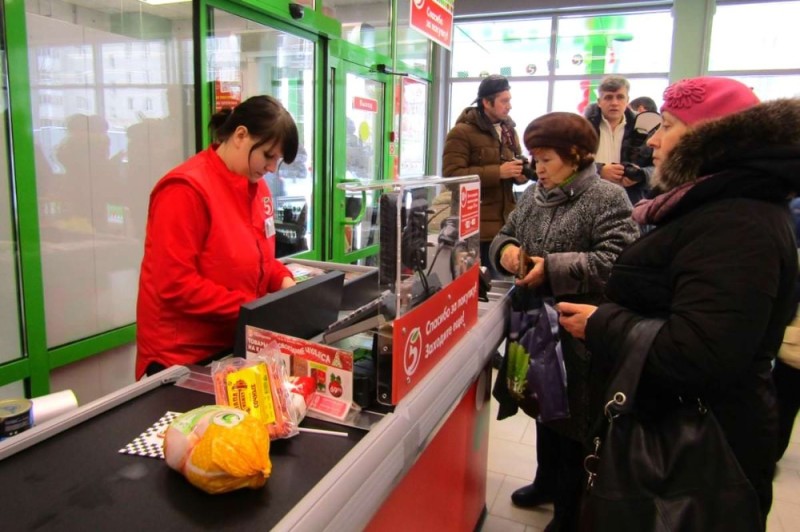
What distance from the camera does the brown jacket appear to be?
342 centimetres

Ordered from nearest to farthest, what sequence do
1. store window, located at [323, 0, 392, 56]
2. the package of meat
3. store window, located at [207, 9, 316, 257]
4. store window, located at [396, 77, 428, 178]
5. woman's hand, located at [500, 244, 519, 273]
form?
the package of meat < woman's hand, located at [500, 244, 519, 273] < store window, located at [207, 9, 316, 257] < store window, located at [323, 0, 392, 56] < store window, located at [396, 77, 428, 178]

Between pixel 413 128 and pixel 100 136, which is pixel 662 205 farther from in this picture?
pixel 413 128

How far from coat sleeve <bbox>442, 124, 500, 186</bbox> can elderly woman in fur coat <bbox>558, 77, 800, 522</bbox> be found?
2023 mm

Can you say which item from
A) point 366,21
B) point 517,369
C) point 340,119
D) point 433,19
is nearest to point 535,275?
point 517,369

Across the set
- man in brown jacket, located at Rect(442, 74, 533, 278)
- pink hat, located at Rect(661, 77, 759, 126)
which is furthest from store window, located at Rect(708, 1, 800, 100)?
pink hat, located at Rect(661, 77, 759, 126)

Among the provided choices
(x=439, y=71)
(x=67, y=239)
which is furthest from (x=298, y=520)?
(x=439, y=71)

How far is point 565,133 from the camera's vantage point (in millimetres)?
1977

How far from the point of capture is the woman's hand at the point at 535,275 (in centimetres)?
198

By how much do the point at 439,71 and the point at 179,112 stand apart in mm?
4876

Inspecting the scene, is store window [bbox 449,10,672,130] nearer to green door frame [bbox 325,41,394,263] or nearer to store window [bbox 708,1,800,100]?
store window [bbox 708,1,800,100]

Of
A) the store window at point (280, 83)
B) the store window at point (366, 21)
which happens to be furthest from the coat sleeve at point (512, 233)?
the store window at point (366, 21)

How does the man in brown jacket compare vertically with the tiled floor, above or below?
above

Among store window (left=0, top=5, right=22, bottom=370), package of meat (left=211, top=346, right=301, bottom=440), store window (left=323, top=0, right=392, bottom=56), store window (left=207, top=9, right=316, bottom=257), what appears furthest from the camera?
store window (left=323, top=0, right=392, bottom=56)

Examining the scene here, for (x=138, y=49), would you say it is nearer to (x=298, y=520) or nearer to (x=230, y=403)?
(x=230, y=403)
